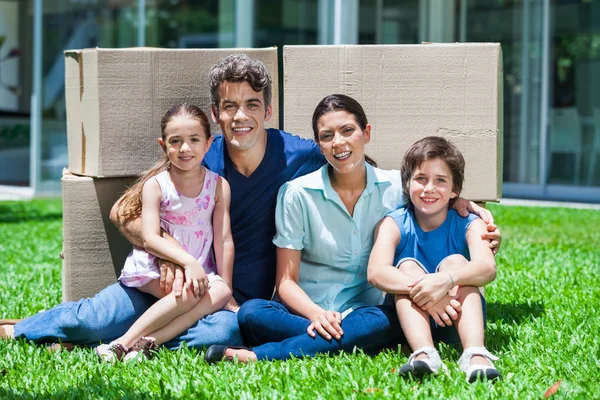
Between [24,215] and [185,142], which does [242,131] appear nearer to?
[185,142]

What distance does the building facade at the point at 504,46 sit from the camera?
11.8m

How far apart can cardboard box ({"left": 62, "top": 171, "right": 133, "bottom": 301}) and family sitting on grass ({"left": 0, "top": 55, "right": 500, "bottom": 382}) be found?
0.25 metres

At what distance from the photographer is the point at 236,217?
3902mm

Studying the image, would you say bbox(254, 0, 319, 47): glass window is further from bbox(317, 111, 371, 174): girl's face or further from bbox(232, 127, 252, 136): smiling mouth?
bbox(317, 111, 371, 174): girl's face

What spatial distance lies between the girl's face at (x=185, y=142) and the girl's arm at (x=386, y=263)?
2.57 ft

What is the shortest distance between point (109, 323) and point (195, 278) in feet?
1.41

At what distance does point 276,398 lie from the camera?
9.66 ft

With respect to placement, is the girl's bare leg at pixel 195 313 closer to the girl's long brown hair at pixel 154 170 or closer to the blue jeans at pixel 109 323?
the blue jeans at pixel 109 323

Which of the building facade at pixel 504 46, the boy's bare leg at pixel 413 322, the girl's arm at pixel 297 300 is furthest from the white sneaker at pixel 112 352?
the building facade at pixel 504 46

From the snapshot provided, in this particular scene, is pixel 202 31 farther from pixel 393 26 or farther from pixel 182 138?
pixel 182 138

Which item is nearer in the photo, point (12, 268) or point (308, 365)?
point (308, 365)

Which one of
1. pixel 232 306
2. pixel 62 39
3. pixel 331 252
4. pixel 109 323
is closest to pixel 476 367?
pixel 331 252

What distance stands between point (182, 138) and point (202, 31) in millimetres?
8727

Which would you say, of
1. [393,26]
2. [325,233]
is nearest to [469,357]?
[325,233]
